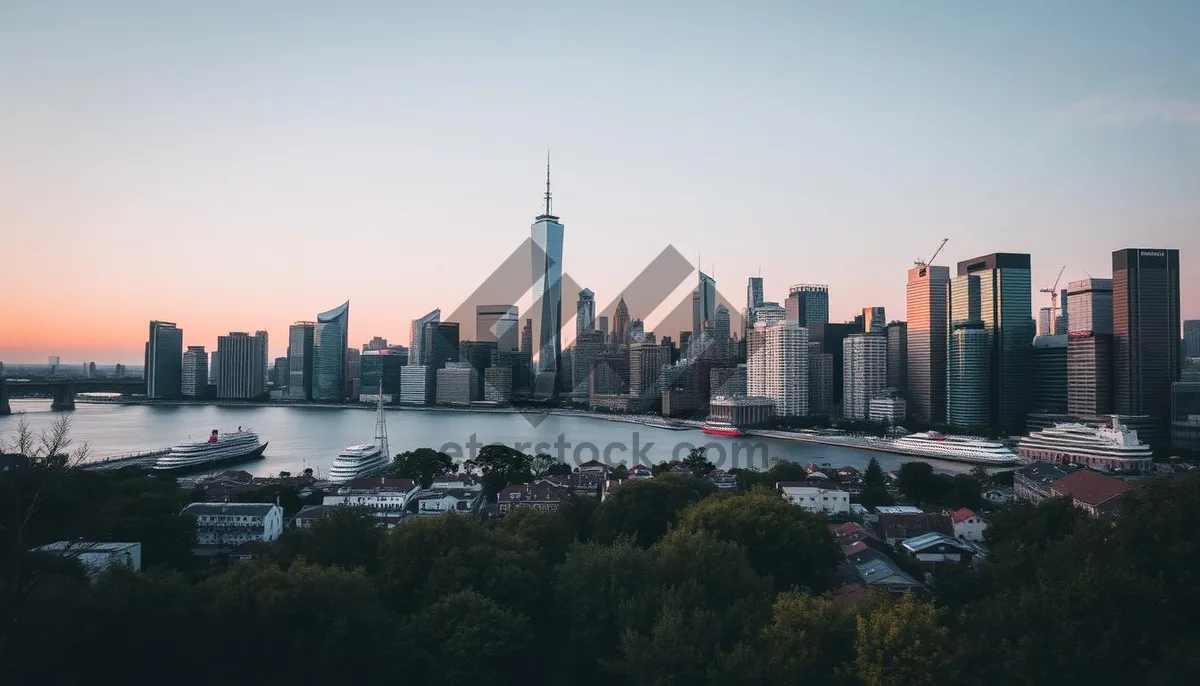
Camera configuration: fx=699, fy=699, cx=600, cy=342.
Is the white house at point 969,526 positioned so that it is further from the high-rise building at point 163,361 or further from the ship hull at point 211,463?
the high-rise building at point 163,361

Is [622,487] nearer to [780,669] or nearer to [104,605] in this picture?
[780,669]

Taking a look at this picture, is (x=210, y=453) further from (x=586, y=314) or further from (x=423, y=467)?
(x=586, y=314)

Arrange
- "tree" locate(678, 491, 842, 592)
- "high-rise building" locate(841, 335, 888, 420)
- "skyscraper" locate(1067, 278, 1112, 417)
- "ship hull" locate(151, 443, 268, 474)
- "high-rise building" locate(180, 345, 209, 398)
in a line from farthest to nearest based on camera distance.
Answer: "high-rise building" locate(180, 345, 209, 398), "high-rise building" locate(841, 335, 888, 420), "skyscraper" locate(1067, 278, 1112, 417), "ship hull" locate(151, 443, 268, 474), "tree" locate(678, 491, 842, 592)

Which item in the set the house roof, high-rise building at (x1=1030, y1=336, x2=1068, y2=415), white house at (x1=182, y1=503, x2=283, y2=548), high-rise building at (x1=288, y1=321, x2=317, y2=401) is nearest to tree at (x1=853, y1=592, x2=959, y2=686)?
white house at (x1=182, y1=503, x2=283, y2=548)

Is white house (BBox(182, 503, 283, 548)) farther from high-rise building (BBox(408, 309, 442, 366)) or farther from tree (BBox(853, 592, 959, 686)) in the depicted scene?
high-rise building (BBox(408, 309, 442, 366))

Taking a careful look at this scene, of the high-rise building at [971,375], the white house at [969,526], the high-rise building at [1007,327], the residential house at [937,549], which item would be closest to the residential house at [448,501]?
the residential house at [937,549]

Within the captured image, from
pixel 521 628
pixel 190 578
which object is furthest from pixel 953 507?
pixel 190 578

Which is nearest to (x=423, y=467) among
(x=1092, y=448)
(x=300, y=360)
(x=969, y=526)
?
(x=969, y=526)
